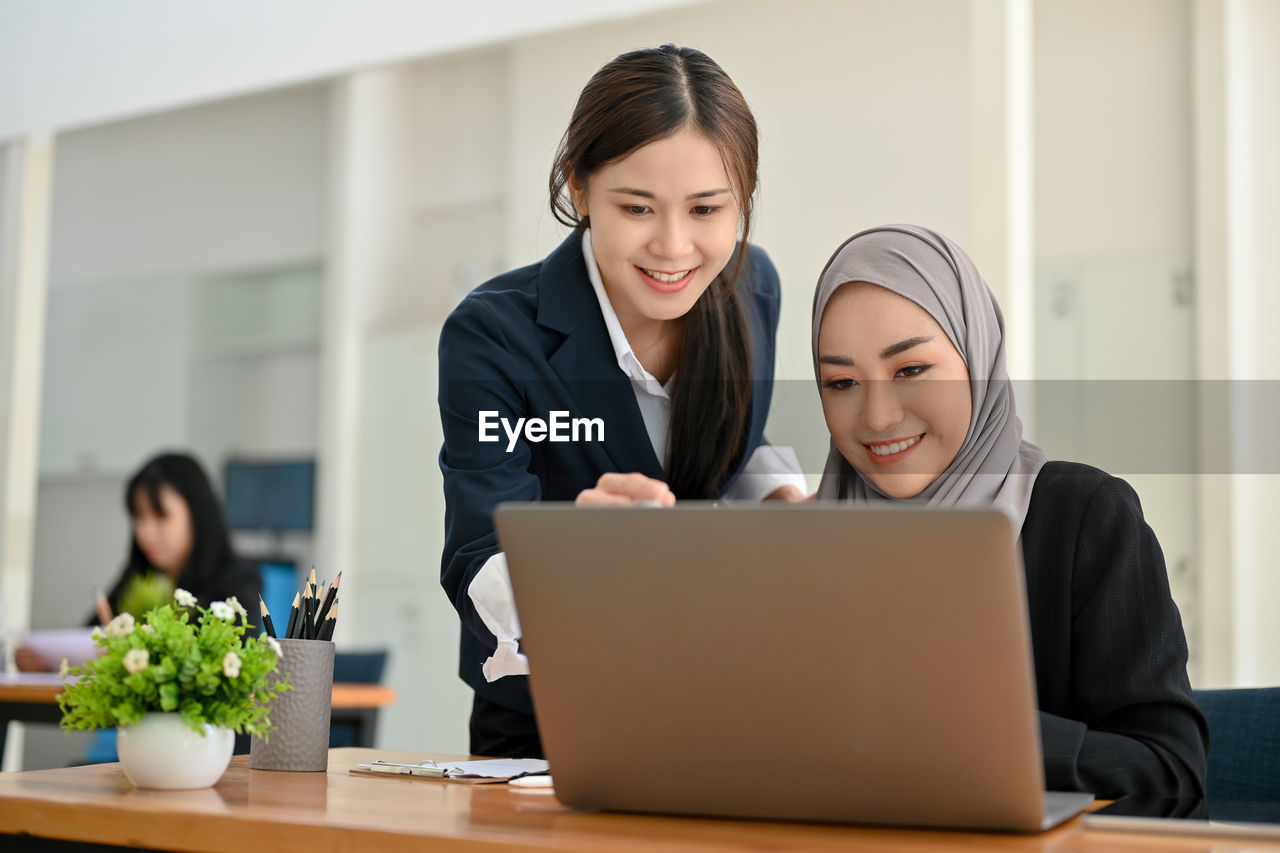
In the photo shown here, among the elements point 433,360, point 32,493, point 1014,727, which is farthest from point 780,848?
point 32,493

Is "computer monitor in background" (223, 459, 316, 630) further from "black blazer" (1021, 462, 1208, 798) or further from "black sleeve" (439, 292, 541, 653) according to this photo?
"black blazer" (1021, 462, 1208, 798)

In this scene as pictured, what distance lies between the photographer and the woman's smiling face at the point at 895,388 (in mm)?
1317

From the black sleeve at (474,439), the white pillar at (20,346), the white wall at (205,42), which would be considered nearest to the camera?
the black sleeve at (474,439)

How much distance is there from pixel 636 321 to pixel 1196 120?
2367 millimetres

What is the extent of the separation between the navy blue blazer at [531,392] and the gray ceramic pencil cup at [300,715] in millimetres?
209

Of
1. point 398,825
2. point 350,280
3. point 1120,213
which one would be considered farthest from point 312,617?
point 350,280

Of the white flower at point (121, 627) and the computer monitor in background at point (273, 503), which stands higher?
the computer monitor in background at point (273, 503)

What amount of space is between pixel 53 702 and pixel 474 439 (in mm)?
1758

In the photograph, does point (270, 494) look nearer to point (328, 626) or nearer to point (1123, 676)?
point (328, 626)

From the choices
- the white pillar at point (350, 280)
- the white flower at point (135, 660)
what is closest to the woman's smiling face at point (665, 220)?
the white flower at point (135, 660)

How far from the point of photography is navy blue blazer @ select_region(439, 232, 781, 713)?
53.2 inches

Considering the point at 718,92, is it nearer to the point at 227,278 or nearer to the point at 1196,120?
the point at 1196,120

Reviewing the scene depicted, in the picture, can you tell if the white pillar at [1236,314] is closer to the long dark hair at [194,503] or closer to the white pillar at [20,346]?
the long dark hair at [194,503]

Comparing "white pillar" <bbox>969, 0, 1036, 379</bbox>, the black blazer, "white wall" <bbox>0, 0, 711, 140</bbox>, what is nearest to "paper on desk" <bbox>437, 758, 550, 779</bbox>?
the black blazer
